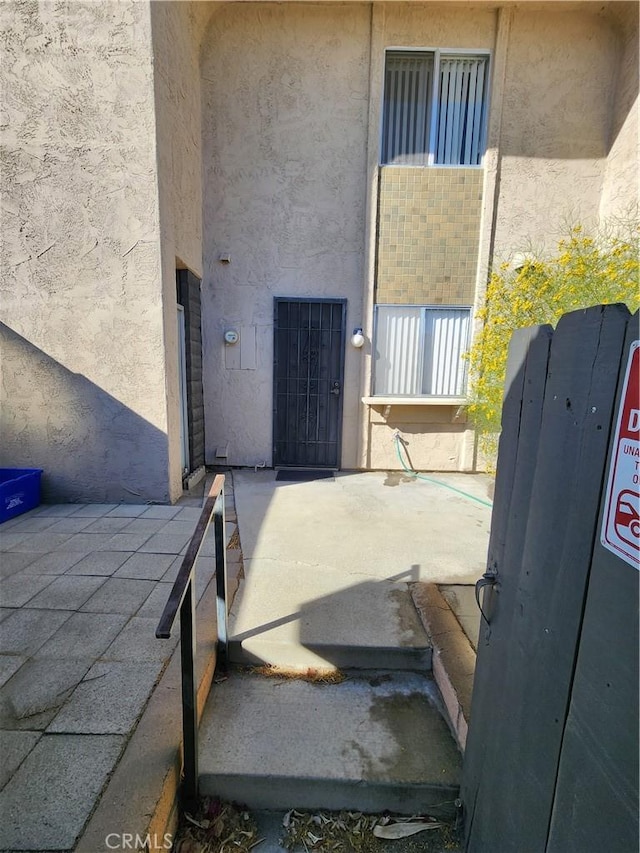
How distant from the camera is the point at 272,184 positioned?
5.04 meters

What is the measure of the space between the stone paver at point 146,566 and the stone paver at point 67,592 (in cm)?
16

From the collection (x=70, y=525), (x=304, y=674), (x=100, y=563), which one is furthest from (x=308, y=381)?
(x=304, y=674)

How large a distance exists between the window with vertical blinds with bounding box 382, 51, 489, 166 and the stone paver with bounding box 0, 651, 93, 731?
6031 millimetres

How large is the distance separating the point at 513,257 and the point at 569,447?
5141 millimetres

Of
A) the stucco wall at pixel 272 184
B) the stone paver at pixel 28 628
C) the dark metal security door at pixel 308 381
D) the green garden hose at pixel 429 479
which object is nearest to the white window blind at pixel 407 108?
the stucco wall at pixel 272 184

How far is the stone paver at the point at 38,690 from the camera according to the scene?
1522mm

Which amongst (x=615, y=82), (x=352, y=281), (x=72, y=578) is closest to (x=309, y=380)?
(x=352, y=281)

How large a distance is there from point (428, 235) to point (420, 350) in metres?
1.52

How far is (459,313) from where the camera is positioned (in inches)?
210

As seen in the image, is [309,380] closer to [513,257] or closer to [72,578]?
[513,257]

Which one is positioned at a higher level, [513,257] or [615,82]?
[615,82]

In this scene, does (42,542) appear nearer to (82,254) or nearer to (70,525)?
(70,525)

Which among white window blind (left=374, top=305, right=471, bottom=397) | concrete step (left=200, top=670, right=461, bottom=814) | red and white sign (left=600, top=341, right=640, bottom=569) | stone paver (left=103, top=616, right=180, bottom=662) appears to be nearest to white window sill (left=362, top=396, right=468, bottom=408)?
white window blind (left=374, top=305, right=471, bottom=397)

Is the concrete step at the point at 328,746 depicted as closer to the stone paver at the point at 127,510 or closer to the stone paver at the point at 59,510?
the stone paver at the point at 127,510
